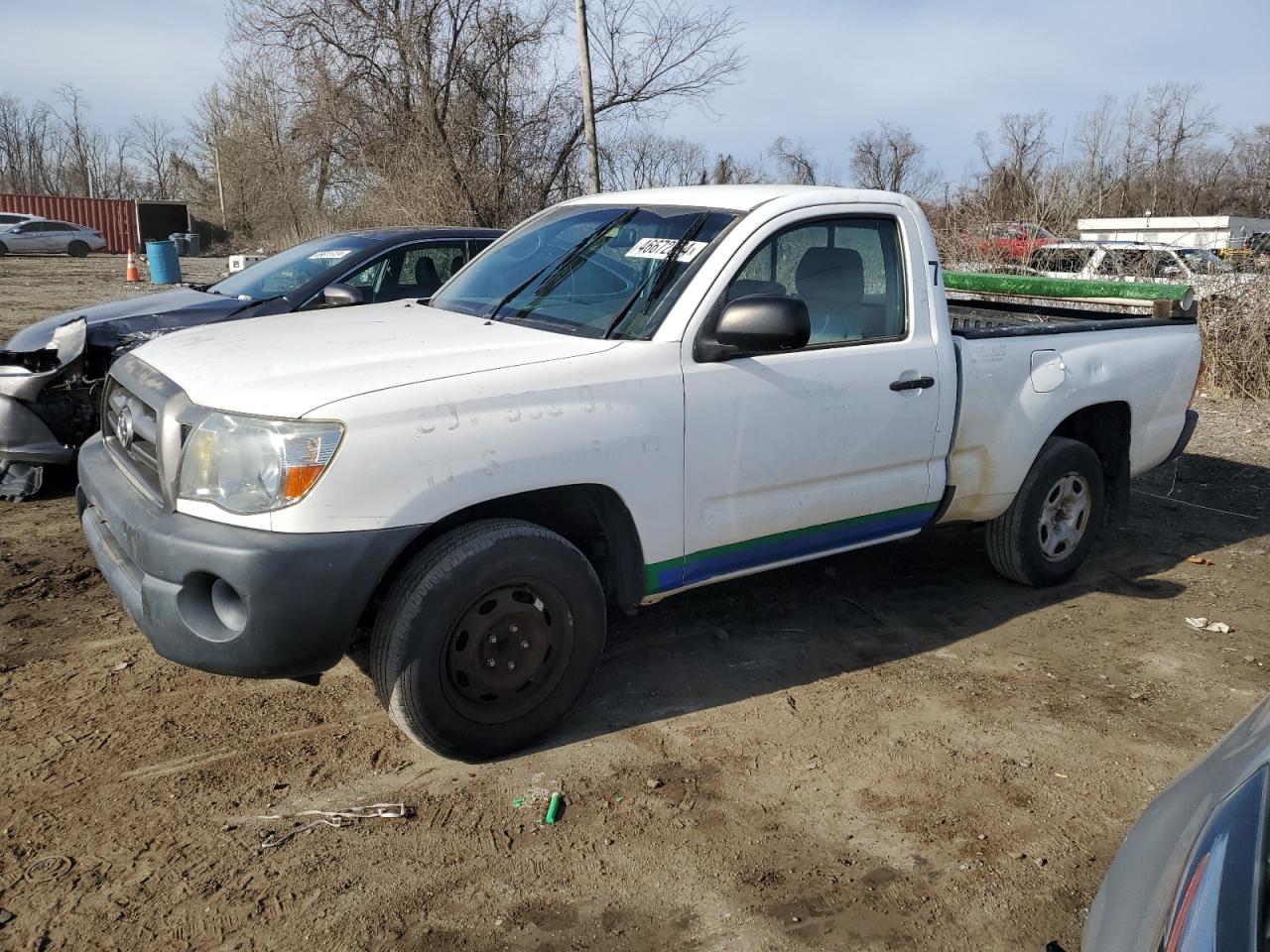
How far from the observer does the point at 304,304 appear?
6.69m

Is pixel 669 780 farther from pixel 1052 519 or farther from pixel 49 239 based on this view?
pixel 49 239

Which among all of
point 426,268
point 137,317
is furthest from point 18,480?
point 426,268

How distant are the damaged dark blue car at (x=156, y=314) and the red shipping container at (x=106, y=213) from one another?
36.0 m

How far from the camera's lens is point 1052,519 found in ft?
17.0

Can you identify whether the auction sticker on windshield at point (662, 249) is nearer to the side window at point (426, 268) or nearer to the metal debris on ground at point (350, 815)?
the metal debris on ground at point (350, 815)

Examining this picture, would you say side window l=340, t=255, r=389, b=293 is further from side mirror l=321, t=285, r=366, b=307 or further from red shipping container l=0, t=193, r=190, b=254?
red shipping container l=0, t=193, r=190, b=254

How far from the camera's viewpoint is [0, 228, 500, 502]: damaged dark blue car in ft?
19.5

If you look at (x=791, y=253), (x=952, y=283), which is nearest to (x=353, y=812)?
(x=791, y=253)

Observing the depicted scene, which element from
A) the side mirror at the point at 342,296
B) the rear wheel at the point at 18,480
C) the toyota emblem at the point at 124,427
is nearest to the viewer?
the toyota emblem at the point at 124,427

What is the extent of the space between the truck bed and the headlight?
2.91 metres

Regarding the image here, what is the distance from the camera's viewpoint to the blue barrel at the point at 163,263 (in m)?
23.0

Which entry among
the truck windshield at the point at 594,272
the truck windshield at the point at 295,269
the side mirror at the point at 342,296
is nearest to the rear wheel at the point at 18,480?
the truck windshield at the point at 295,269

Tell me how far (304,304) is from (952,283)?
4451mm

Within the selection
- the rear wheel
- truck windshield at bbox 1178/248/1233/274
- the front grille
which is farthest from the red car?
the front grille
